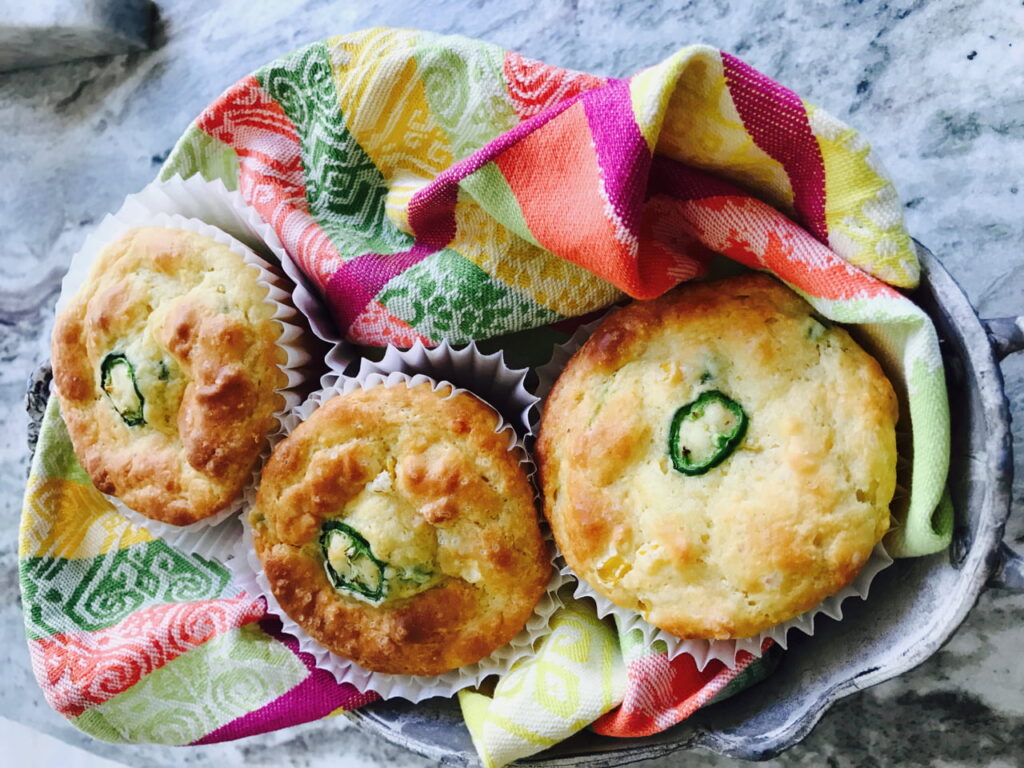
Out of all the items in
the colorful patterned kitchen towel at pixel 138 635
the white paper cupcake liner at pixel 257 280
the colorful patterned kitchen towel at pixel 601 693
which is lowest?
the colorful patterned kitchen towel at pixel 601 693

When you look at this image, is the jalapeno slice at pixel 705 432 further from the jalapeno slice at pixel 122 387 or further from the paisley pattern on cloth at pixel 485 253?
the jalapeno slice at pixel 122 387

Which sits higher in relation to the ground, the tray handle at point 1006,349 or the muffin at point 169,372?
the muffin at point 169,372

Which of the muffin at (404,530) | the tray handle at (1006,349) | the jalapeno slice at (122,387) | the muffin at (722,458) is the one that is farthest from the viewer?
the jalapeno slice at (122,387)

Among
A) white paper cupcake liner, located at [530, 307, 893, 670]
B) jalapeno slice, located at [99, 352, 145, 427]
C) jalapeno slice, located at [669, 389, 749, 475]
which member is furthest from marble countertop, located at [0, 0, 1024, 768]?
jalapeno slice, located at [99, 352, 145, 427]

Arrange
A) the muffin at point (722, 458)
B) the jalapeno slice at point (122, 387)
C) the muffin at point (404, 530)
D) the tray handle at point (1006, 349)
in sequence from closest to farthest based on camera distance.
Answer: the tray handle at point (1006, 349)
the muffin at point (722, 458)
the muffin at point (404, 530)
the jalapeno slice at point (122, 387)

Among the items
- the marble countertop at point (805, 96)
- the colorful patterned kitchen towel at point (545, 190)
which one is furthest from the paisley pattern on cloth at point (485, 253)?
the marble countertop at point (805, 96)
